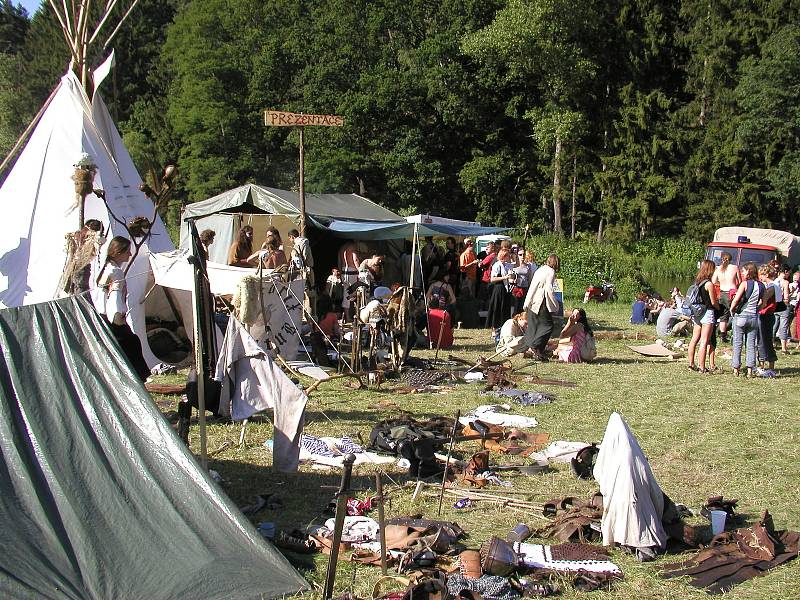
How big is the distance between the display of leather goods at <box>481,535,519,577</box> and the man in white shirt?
843cm

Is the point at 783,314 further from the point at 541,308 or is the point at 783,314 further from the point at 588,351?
the point at 541,308

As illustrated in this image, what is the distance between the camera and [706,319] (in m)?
12.6

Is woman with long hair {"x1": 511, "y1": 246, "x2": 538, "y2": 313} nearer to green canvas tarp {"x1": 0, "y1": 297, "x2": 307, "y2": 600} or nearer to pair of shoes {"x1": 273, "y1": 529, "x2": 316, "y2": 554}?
pair of shoes {"x1": 273, "y1": 529, "x2": 316, "y2": 554}

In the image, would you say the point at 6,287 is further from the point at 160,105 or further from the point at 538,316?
the point at 160,105

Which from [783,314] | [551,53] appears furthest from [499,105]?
[783,314]

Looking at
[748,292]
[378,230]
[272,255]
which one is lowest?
[748,292]

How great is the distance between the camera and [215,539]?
15.9ft

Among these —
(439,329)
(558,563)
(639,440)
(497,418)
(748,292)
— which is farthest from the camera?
(439,329)

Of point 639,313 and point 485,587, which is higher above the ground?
point 639,313

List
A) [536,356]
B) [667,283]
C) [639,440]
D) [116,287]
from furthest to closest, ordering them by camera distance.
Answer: [667,283], [536,356], [639,440], [116,287]

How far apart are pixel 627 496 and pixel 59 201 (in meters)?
8.88

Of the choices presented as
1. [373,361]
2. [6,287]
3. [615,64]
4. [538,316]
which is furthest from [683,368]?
[615,64]

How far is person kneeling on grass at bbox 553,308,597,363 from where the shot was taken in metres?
13.7

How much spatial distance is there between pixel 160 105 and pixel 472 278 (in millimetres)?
43099
